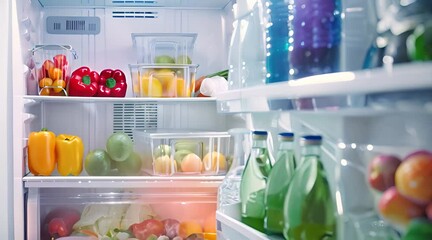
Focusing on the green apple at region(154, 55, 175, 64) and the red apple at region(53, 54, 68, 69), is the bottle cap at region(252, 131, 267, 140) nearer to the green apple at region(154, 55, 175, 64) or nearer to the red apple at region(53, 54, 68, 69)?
the green apple at region(154, 55, 175, 64)

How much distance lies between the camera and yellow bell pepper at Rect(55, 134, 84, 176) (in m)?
2.17

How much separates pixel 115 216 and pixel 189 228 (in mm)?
295

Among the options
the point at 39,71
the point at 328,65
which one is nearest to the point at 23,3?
the point at 39,71

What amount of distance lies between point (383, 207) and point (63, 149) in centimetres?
165

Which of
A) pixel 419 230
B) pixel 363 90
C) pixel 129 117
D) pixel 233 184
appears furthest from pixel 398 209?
pixel 129 117

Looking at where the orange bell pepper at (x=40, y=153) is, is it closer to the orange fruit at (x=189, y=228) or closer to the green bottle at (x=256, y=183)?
the orange fruit at (x=189, y=228)

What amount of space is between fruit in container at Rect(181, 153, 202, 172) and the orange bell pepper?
501 mm

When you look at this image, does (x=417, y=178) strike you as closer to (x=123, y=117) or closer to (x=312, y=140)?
(x=312, y=140)

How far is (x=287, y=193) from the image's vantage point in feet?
3.39

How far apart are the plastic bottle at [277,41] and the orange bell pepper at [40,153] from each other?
1.23 m

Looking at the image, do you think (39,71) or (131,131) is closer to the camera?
(39,71)

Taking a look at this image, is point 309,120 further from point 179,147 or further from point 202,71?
point 202,71

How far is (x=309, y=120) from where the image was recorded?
116 cm

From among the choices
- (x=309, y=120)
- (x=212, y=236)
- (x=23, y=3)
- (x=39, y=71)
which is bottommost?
(x=212, y=236)
